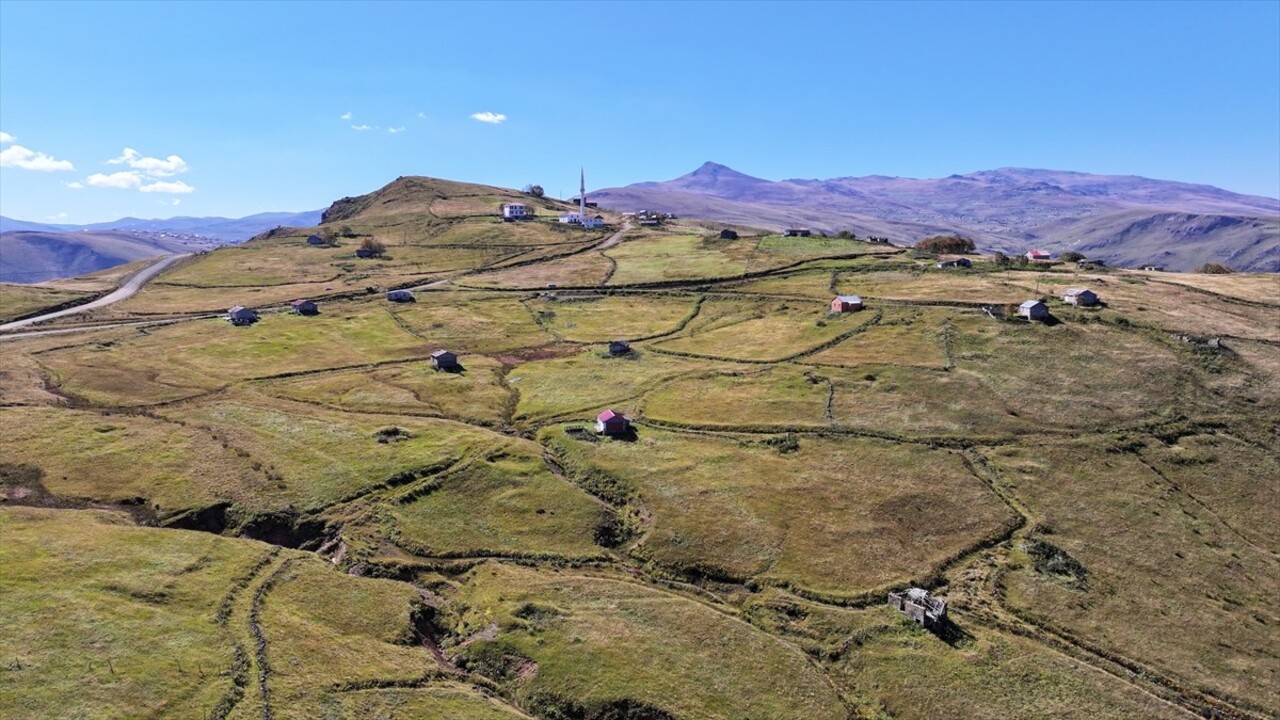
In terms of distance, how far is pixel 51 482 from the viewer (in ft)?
234

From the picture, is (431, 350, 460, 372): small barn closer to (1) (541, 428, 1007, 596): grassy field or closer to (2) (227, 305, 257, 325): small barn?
(1) (541, 428, 1007, 596): grassy field

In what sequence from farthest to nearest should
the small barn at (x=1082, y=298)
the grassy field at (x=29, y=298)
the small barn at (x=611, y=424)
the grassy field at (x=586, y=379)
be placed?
the grassy field at (x=29, y=298), the small barn at (x=1082, y=298), the grassy field at (x=586, y=379), the small barn at (x=611, y=424)

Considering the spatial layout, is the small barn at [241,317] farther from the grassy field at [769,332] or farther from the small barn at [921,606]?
the small barn at [921,606]

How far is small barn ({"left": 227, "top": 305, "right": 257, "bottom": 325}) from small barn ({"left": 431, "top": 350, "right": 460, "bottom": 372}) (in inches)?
2013

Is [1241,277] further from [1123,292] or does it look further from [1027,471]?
[1027,471]

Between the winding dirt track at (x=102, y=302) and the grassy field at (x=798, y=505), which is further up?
the winding dirt track at (x=102, y=302)

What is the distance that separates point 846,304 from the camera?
431 ft

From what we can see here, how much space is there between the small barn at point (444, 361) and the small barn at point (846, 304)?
234 ft

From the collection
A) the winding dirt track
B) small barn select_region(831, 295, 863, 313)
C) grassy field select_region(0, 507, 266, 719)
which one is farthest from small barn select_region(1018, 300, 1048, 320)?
the winding dirt track

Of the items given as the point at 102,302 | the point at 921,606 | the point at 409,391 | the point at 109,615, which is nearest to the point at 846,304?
the point at 409,391

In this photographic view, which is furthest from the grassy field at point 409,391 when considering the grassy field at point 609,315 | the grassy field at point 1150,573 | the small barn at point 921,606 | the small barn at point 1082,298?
the small barn at point 1082,298

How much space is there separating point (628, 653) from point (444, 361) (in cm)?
7081

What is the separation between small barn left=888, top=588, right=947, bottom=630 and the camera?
55906mm

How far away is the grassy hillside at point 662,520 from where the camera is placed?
1949 inches
